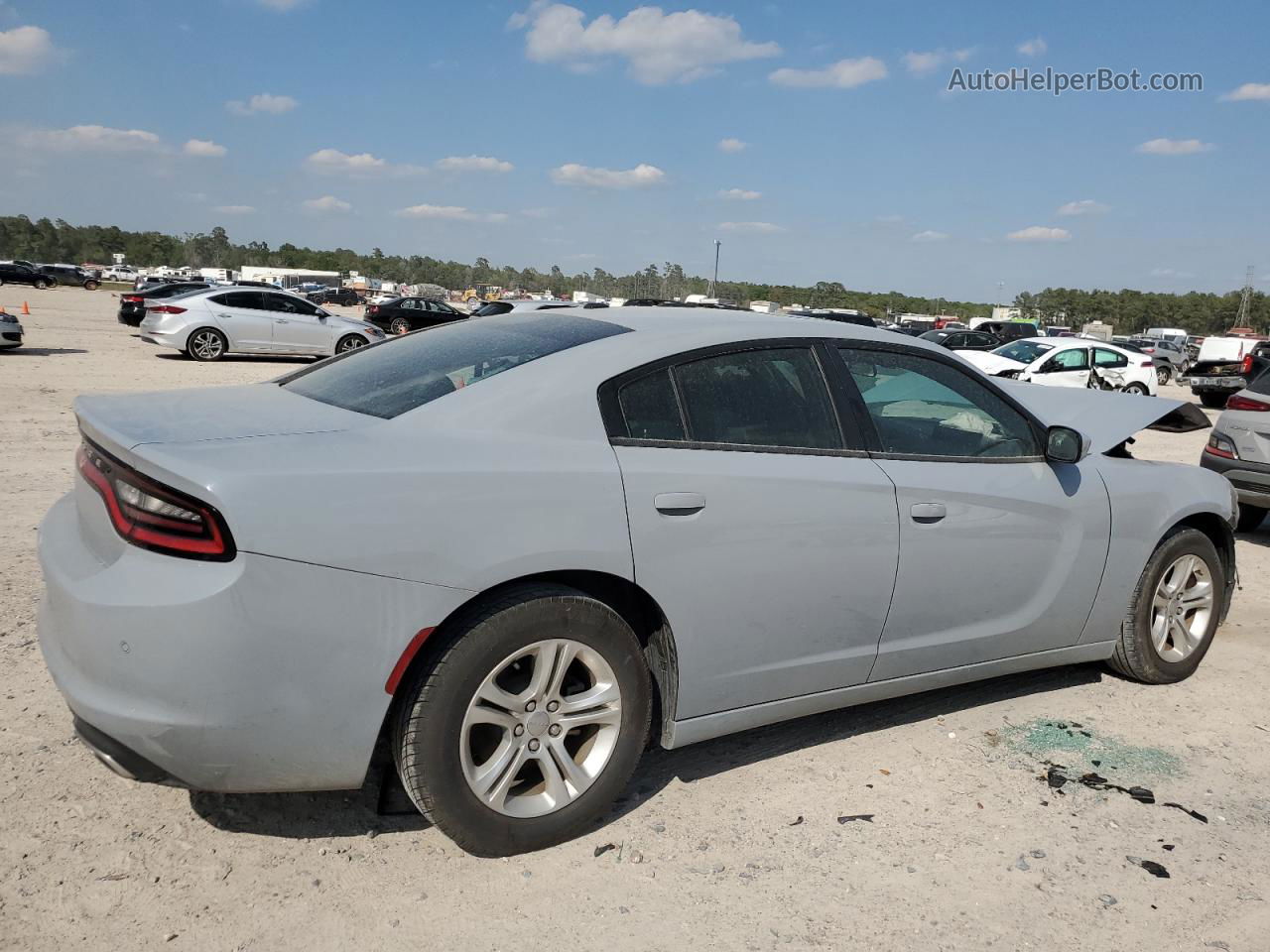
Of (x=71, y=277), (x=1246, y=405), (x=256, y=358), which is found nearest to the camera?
(x=1246, y=405)

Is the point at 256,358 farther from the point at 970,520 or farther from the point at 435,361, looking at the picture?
the point at 970,520

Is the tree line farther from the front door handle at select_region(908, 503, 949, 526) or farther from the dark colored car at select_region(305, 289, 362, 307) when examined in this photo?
the front door handle at select_region(908, 503, 949, 526)

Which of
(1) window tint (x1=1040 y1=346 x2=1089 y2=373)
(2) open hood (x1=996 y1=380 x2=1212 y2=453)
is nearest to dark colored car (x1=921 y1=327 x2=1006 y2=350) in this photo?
(1) window tint (x1=1040 y1=346 x2=1089 y2=373)

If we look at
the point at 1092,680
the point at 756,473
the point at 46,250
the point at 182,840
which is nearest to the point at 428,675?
the point at 182,840

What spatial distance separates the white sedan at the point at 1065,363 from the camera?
2091 centimetres

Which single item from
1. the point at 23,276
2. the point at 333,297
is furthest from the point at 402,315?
the point at 333,297

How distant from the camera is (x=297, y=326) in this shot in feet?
A: 67.3

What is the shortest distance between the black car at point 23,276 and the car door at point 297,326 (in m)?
53.3

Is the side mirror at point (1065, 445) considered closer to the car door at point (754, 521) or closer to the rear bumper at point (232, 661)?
the car door at point (754, 521)

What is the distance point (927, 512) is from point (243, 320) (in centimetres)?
1902

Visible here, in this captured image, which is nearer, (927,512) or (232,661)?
(232,661)

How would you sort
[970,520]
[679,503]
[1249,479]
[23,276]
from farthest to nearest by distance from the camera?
[23,276], [1249,479], [970,520], [679,503]

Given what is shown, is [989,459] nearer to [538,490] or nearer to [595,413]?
[595,413]

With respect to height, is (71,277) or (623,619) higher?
(71,277)
